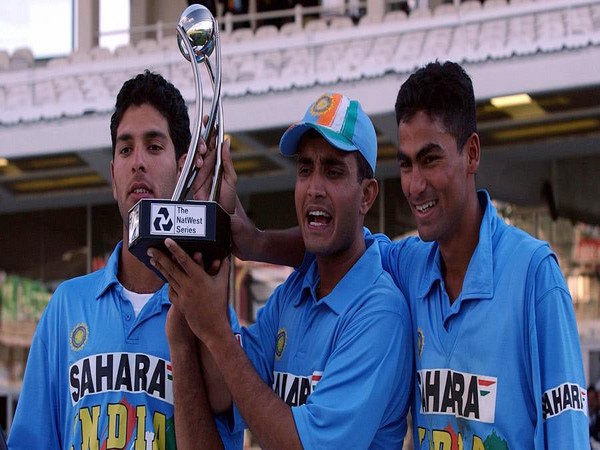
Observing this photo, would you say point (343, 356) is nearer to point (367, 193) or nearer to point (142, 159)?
point (367, 193)

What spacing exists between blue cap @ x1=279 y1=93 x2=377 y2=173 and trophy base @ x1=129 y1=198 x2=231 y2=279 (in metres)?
0.39

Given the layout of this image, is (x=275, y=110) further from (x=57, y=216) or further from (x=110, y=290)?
(x=110, y=290)

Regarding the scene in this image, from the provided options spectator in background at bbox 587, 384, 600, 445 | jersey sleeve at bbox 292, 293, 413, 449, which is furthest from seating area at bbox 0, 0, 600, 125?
jersey sleeve at bbox 292, 293, 413, 449

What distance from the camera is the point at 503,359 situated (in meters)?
2.45

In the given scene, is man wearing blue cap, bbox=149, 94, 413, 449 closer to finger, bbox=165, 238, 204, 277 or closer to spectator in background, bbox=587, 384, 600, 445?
finger, bbox=165, 238, 204, 277

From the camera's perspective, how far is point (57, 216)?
14.8 meters

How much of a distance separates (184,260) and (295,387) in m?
0.50

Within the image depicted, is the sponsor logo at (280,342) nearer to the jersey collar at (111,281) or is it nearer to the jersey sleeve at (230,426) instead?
the jersey sleeve at (230,426)

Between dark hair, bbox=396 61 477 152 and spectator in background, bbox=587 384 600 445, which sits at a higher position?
spectator in background, bbox=587 384 600 445

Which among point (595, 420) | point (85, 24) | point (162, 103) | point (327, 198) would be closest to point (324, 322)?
point (327, 198)

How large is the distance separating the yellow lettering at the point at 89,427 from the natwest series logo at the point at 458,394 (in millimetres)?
844

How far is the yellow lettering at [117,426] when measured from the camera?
2.76 meters

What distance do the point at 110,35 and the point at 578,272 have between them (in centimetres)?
885

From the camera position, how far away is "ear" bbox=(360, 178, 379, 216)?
9.00 feet
